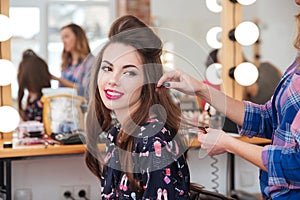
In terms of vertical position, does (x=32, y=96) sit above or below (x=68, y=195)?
above

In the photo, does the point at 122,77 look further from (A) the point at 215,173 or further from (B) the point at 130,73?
(A) the point at 215,173

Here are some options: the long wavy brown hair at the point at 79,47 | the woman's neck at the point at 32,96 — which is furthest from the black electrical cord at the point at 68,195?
the long wavy brown hair at the point at 79,47

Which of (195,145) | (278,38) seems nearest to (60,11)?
(195,145)

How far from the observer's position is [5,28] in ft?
6.57

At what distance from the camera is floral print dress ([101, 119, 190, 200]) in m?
1.19

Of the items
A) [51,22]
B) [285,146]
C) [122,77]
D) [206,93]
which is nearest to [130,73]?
[122,77]

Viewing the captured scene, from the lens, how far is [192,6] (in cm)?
269

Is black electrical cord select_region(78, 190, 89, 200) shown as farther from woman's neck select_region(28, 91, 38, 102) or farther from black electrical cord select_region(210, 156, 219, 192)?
black electrical cord select_region(210, 156, 219, 192)

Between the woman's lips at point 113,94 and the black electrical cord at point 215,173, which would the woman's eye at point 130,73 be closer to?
the woman's lips at point 113,94

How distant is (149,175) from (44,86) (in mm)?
1157

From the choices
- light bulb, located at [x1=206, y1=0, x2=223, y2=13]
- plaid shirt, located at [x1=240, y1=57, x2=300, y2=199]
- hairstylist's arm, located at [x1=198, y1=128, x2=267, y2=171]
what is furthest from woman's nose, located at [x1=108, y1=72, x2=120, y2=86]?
light bulb, located at [x1=206, y1=0, x2=223, y2=13]

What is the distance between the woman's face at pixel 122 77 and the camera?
4.17ft

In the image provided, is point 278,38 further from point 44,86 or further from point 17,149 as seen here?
point 17,149

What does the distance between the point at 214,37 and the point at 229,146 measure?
1465mm
